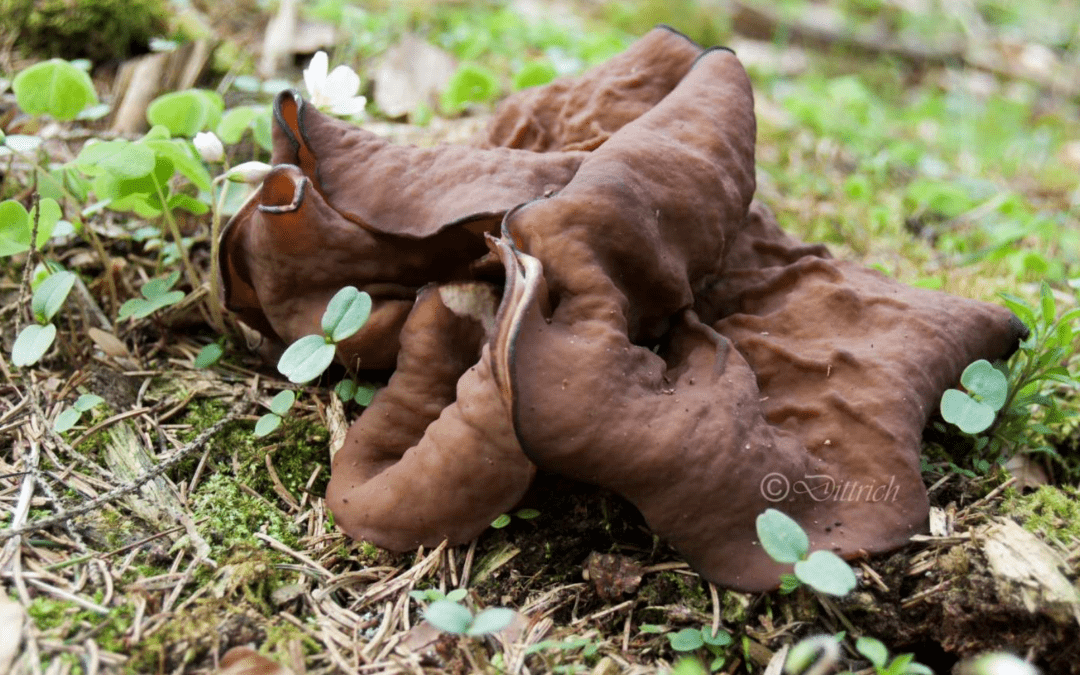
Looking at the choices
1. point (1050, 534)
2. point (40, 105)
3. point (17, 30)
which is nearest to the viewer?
point (1050, 534)

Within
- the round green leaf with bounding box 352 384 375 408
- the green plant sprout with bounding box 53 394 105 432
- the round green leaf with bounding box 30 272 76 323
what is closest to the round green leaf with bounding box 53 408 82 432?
the green plant sprout with bounding box 53 394 105 432

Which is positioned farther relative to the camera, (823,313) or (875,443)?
(823,313)

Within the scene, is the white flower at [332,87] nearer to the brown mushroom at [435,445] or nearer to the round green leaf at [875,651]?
the brown mushroom at [435,445]

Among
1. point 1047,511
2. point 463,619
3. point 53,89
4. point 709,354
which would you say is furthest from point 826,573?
point 53,89

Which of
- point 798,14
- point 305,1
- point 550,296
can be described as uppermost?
point 550,296

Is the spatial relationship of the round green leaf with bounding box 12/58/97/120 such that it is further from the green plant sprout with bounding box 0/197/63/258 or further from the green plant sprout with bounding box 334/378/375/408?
the green plant sprout with bounding box 334/378/375/408

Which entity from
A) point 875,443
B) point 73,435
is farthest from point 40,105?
point 875,443

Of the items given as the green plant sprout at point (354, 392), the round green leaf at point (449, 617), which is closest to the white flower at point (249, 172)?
the green plant sprout at point (354, 392)

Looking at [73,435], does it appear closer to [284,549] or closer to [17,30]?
[284,549]
